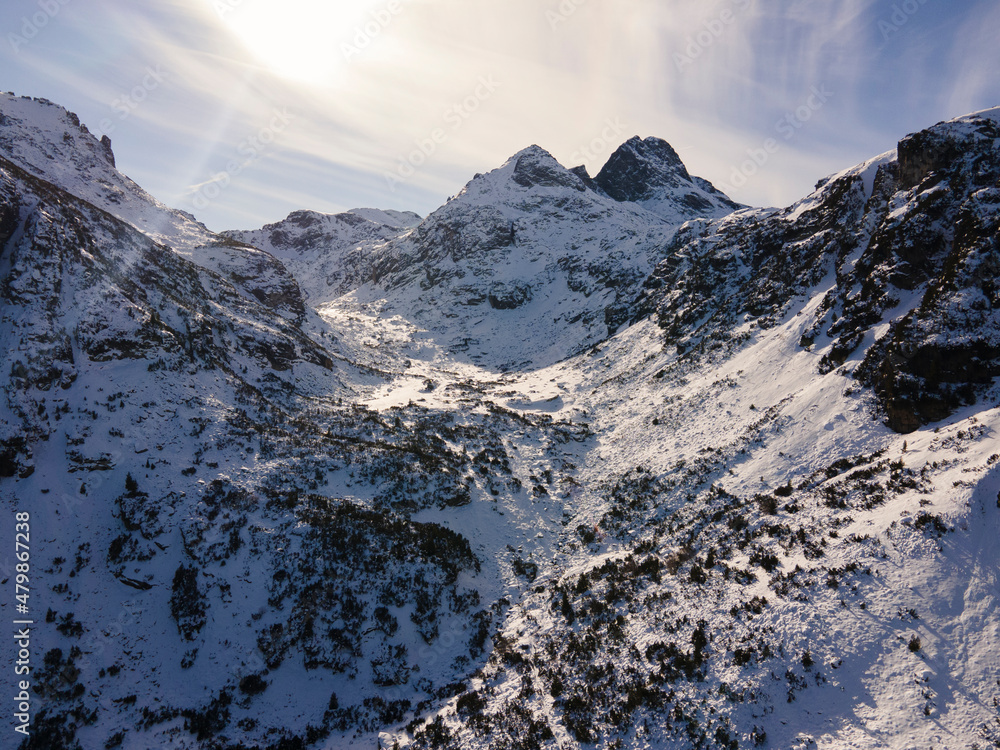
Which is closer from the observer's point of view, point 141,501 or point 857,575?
point 857,575

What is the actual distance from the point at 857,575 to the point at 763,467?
8.05 metres

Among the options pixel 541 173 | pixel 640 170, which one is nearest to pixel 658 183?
pixel 640 170

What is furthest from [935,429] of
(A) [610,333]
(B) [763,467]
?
(A) [610,333]

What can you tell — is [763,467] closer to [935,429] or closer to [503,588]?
[935,429]

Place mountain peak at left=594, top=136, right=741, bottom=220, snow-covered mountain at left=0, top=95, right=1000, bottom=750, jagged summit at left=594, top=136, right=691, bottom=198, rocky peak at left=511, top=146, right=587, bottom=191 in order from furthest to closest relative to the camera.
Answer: jagged summit at left=594, top=136, right=691, bottom=198 → mountain peak at left=594, top=136, right=741, bottom=220 → rocky peak at left=511, top=146, right=587, bottom=191 → snow-covered mountain at left=0, top=95, right=1000, bottom=750

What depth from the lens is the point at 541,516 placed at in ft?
76.7

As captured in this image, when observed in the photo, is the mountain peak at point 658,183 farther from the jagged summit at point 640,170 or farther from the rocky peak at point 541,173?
the rocky peak at point 541,173

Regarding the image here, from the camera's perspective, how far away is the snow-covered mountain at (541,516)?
1075 centimetres

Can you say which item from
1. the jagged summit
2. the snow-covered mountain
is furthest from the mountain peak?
the snow-covered mountain

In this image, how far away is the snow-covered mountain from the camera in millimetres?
10750

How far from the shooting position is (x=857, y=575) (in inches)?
451

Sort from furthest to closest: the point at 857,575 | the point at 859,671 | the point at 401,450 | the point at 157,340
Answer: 1. the point at 401,450
2. the point at 157,340
3. the point at 857,575
4. the point at 859,671

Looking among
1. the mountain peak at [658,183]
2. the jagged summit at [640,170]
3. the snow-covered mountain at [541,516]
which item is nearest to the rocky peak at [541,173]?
the jagged summit at [640,170]

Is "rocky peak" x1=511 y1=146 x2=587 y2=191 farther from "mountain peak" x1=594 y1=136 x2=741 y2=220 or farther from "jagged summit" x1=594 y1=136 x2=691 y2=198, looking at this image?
"mountain peak" x1=594 y1=136 x2=741 y2=220
